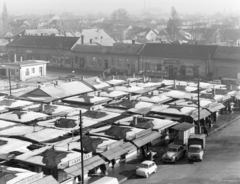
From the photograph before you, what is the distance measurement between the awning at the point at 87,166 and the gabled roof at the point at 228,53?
39066mm

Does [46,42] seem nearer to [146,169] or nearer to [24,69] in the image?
[24,69]

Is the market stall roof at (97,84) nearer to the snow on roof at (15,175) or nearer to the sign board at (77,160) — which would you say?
the sign board at (77,160)

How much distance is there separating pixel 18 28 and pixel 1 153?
135878 mm

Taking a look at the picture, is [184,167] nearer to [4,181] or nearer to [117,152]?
[117,152]

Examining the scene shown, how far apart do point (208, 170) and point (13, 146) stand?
11018mm

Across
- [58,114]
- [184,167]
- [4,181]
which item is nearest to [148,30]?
[58,114]

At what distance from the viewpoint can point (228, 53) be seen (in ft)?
190

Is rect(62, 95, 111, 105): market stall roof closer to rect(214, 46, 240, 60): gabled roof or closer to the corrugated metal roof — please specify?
the corrugated metal roof

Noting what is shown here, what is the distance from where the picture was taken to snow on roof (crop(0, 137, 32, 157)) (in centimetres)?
2281

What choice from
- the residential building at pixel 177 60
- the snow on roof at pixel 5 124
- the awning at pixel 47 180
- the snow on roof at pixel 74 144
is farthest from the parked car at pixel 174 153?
the residential building at pixel 177 60

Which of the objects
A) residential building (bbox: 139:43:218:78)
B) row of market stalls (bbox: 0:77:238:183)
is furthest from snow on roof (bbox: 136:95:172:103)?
residential building (bbox: 139:43:218:78)

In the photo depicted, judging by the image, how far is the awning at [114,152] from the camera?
22.8 meters

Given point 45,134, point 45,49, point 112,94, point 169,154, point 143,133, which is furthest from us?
point 45,49

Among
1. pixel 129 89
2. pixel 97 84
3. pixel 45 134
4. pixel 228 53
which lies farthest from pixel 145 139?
pixel 228 53
